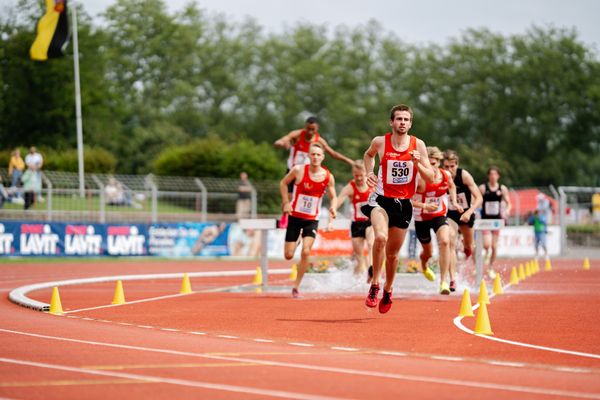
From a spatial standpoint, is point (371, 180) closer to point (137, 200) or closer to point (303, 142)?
point (303, 142)

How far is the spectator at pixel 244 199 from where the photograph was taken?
37.7 meters

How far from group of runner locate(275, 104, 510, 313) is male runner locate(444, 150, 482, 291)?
2 cm

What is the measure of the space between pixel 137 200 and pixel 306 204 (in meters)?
18.4

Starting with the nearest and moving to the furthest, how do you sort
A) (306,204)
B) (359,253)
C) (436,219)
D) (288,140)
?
A: (436,219) → (306,204) → (288,140) → (359,253)

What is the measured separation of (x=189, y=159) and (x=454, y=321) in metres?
42.9

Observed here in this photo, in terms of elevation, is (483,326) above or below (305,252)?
below

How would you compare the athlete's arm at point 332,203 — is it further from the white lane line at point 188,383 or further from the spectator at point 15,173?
the spectator at point 15,173

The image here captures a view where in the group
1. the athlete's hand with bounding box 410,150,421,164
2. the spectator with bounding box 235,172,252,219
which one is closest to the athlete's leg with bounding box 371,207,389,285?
the athlete's hand with bounding box 410,150,421,164

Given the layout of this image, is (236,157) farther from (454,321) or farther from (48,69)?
(454,321)

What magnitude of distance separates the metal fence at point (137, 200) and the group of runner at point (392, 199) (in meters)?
13.8

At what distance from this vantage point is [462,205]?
19.6 metres

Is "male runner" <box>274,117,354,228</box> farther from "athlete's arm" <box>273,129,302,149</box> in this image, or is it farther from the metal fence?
the metal fence

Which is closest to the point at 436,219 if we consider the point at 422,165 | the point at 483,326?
the point at 422,165

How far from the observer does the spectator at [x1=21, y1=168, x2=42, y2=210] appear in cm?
3406
